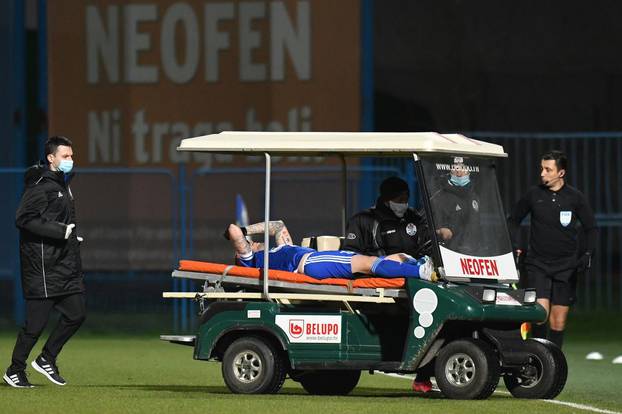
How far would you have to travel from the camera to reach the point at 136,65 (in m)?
24.5

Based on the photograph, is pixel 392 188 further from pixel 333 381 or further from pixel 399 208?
pixel 333 381

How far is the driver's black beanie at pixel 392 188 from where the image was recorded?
47.8 feet

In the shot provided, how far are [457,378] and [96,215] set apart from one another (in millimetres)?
10253

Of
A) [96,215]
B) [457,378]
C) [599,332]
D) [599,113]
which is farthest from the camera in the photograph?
[599,113]

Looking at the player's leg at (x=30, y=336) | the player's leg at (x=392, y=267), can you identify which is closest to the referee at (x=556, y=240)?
the player's leg at (x=392, y=267)

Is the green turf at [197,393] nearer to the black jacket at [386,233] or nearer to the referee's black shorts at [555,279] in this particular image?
the referee's black shorts at [555,279]

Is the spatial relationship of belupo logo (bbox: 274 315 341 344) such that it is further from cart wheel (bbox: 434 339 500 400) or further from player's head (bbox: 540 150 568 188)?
player's head (bbox: 540 150 568 188)

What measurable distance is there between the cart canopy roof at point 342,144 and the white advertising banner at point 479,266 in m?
0.72

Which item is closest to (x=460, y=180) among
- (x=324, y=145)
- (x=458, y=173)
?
(x=458, y=173)

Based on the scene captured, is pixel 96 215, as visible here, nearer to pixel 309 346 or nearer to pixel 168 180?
pixel 168 180

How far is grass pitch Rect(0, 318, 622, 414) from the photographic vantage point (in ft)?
42.7

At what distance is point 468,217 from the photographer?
14.3 metres

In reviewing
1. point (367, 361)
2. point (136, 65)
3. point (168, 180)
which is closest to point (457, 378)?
point (367, 361)

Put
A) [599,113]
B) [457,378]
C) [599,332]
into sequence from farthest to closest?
[599,113]
[599,332]
[457,378]
